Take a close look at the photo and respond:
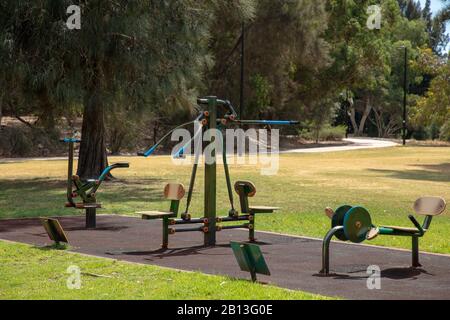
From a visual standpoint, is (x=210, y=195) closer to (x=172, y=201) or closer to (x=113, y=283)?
(x=172, y=201)

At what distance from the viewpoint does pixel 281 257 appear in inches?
413

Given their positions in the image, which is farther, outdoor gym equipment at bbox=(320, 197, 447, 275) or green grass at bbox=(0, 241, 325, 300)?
outdoor gym equipment at bbox=(320, 197, 447, 275)

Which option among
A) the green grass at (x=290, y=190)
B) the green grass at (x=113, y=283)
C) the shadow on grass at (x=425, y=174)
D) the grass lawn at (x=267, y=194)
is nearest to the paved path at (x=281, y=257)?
the green grass at (x=113, y=283)

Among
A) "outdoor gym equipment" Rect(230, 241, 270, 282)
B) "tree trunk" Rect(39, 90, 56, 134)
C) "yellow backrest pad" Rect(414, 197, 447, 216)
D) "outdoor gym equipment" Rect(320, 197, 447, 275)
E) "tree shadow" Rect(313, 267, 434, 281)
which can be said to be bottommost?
"tree shadow" Rect(313, 267, 434, 281)

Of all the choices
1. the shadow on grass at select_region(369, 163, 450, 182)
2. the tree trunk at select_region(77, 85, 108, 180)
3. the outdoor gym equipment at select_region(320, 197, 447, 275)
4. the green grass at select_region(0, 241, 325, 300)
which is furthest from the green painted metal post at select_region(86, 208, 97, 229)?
the shadow on grass at select_region(369, 163, 450, 182)

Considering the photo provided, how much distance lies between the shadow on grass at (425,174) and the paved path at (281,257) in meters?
15.3

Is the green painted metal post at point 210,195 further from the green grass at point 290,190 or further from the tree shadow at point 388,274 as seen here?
the tree shadow at point 388,274

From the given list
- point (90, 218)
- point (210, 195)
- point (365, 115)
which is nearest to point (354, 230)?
point (210, 195)

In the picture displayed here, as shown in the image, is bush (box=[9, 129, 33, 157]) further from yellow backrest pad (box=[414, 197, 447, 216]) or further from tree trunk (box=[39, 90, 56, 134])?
yellow backrest pad (box=[414, 197, 447, 216])

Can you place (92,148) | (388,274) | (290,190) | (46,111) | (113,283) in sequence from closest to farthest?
(113,283)
(388,274)
(290,190)
(46,111)
(92,148)

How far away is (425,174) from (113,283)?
23072 millimetres

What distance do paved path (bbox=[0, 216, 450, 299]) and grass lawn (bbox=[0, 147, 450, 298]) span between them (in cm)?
69

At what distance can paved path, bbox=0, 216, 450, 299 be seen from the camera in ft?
27.7

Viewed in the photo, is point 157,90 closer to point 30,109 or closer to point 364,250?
point 30,109
